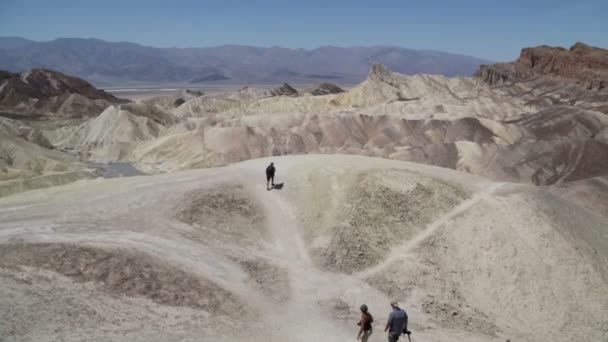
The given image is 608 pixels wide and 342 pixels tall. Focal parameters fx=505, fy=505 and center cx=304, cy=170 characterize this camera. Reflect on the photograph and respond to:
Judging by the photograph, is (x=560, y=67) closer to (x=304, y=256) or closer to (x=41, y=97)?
(x=304, y=256)

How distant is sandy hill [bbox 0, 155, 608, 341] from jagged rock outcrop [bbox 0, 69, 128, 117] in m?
104

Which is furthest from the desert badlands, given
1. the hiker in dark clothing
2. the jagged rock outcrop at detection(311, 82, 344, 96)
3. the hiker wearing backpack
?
the jagged rock outcrop at detection(311, 82, 344, 96)

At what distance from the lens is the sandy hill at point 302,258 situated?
1577 centimetres

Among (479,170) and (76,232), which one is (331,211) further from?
(479,170)

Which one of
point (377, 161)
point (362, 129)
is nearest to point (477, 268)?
point (377, 161)

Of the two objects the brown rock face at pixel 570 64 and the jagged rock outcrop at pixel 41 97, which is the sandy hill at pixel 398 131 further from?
the jagged rock outcrop at pixel 41 97

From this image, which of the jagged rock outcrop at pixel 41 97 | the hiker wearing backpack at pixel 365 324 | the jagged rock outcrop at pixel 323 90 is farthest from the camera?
the jagged rock outcrop at pixel 323 90

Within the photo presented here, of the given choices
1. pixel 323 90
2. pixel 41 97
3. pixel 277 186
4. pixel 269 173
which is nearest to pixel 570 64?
pixel 323 90

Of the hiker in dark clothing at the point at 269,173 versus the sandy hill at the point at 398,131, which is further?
the sandy hill at the point at 398,131

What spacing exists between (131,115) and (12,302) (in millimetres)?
81844

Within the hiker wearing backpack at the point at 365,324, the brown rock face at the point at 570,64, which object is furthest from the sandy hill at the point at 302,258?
the brown rock face at the point at 570,64

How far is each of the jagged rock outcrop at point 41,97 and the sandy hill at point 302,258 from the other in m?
104

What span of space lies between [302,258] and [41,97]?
131401 millimetres

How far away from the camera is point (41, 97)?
133 m
